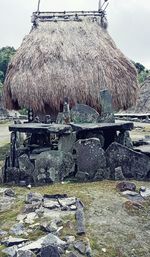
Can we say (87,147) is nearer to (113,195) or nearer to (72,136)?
(72,136)

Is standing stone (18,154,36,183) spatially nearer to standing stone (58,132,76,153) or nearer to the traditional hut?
standing stone (58,132,76,153)

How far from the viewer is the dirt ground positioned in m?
6.32

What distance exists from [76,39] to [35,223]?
1052 centimetres

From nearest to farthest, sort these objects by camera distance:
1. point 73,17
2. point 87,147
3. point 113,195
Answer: point 113,195, point 87,147, point 73,17

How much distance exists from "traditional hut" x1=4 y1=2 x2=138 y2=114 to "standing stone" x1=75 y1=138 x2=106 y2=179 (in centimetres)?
530

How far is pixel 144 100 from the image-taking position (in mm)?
35094

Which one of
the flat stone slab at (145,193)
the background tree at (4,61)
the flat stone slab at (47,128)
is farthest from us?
the background tree at (4,61)

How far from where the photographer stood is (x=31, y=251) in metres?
5.95

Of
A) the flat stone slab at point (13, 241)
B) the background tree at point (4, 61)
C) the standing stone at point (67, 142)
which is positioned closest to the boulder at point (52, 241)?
the flat stone slab at point (13, 241)

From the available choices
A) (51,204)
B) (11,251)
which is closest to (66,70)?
(51,204)

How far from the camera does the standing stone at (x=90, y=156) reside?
9.56 metres

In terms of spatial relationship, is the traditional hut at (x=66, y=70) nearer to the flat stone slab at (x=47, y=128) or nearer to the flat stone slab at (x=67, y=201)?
the flat stone slab at (x=47, y=128)

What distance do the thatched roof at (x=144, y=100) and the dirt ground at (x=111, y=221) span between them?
1003 inches

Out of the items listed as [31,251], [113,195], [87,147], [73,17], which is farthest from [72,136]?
[73,17]
